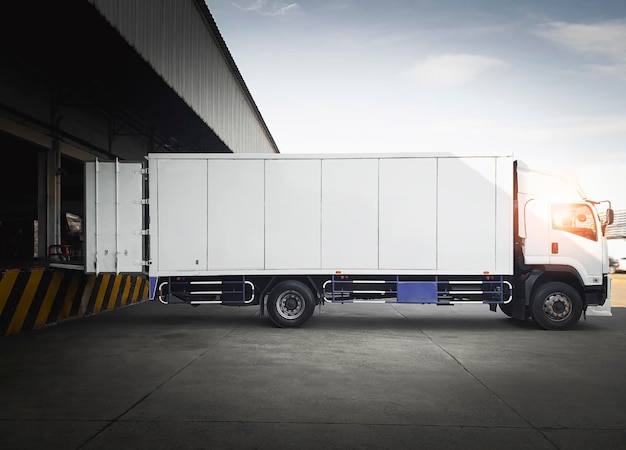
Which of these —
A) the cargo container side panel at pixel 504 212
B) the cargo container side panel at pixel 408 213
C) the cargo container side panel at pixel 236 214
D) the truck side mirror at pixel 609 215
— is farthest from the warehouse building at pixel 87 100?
the truck side mirror at pixel 609 215

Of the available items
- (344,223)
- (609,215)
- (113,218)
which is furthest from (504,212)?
(113,218)

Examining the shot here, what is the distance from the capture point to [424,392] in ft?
19.6

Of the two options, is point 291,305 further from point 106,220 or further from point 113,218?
point 106,220

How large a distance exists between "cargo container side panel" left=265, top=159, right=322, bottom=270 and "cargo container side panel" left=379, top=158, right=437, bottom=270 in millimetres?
1332

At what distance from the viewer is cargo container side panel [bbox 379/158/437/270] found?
10.5m

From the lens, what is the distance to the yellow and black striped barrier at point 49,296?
9.63m

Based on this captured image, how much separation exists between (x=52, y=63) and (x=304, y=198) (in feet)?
23.6

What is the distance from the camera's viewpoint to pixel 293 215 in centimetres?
1062

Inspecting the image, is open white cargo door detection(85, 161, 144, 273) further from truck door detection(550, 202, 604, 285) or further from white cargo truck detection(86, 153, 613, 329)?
truck door detection(550, 202, 604, 285)

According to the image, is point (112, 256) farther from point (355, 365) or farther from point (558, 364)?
point (558, 364)

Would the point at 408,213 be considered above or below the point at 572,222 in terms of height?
above

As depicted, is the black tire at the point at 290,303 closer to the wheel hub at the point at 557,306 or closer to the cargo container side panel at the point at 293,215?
the cargo container side panel at the point at 293,215

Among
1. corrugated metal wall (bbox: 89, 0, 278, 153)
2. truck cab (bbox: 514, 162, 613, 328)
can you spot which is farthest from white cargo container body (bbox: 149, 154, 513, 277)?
corrugated metal wall (bbox: 89, 0, 278, 153)

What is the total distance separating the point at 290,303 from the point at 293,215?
1.78m
